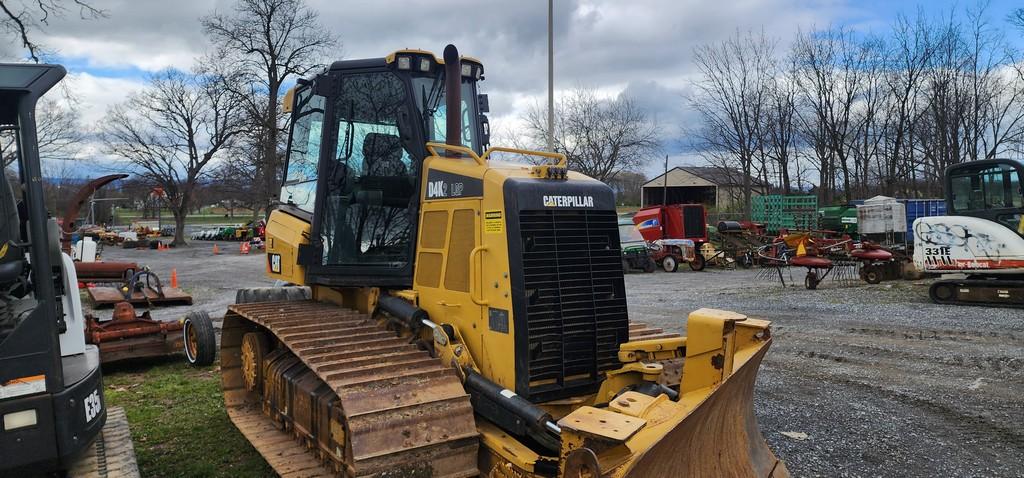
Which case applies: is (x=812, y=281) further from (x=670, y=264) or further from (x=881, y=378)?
(x=881, y=378)

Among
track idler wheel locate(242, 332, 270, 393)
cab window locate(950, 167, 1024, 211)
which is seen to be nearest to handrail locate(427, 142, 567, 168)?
track idler wheel locate(242, 332, 270, 393)

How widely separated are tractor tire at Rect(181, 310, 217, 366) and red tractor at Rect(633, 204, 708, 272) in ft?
56.7

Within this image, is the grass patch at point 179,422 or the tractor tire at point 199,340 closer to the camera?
the grass patch at point 179,422

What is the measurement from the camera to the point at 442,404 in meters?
4.03

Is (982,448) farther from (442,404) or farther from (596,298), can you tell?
(442,404)

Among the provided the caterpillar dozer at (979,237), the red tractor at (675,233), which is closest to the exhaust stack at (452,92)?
the caterpillar dozer at (979,237)

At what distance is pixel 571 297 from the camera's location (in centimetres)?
454

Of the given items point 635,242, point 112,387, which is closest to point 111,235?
point 635,242

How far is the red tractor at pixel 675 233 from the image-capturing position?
2405cm

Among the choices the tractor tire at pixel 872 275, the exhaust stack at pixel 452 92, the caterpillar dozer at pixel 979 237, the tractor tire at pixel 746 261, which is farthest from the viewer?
the tractor tire at pixel 746 261

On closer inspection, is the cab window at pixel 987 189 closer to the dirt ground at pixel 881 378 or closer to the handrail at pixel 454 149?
the dirt ground at pixel 881 378

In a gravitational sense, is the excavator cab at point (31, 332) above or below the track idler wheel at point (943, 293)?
above

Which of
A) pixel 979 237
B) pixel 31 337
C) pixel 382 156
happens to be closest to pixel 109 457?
pixel 31 337

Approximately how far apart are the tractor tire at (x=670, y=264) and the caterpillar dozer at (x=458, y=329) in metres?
18.8
